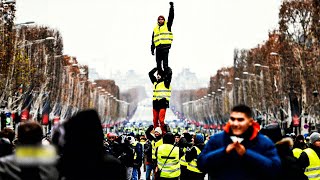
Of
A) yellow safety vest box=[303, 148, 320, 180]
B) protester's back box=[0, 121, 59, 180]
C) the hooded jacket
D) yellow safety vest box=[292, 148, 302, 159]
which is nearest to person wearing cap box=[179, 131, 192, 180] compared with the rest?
yellow safety vest box=[292, 148, 302, 159]

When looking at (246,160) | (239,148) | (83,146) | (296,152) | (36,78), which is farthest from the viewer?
(36,78)

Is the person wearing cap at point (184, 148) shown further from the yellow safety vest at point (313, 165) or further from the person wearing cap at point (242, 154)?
the person wearing cap at point (242, 154)

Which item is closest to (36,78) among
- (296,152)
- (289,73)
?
(289,73)

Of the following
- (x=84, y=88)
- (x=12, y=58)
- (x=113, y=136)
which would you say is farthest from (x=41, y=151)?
(x=84, y=88)

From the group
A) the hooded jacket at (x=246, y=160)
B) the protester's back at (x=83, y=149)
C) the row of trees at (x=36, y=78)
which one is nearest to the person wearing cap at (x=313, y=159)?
the hooded jacket at (x=246, y=160)

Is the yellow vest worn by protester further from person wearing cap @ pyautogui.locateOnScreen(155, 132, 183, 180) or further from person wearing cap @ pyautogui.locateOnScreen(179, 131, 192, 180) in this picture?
person wearing cap @ pyautogui.locateOnScreen(179, 131, 192, 180)

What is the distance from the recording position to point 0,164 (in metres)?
7.56

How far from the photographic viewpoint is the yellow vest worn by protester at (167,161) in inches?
714

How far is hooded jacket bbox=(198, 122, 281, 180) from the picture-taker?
782cm

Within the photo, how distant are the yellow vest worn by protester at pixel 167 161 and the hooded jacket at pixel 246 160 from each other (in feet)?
32.7

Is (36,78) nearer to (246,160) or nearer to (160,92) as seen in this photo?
(160,92)

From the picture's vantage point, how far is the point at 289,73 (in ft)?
235

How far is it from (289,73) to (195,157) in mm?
54343

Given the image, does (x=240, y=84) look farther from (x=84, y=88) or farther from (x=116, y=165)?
(x=116, y=165)
